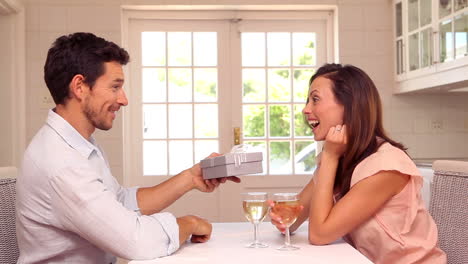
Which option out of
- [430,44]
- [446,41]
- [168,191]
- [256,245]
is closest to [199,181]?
[168,191]

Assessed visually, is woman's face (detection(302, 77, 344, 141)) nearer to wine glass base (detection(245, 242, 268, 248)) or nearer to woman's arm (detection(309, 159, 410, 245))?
woman's arm (detection(309, 159, 410, 245))

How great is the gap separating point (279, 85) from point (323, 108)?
2680mm

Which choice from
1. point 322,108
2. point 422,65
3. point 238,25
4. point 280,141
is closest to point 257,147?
point 280,141

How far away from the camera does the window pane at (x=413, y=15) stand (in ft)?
13.2

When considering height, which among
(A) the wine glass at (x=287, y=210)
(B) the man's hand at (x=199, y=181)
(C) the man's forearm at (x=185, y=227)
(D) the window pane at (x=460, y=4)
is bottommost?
(C) the man's forearm at (x=185, y=227)

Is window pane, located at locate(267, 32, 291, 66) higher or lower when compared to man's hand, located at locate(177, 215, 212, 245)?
higher

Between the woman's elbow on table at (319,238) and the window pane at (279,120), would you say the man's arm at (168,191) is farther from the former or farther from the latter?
the window pane at (279,120)

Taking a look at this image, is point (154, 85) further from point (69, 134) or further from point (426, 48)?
point (69, 134)

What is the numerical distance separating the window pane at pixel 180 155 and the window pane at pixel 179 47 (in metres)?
0.61

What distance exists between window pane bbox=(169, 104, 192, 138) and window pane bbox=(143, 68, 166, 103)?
0.12 m

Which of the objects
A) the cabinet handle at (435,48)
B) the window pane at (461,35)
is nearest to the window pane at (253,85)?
the cabinet handle at (435,48)

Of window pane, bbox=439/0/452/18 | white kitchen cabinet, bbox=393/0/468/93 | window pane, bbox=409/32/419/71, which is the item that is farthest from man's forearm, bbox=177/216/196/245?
window pane, bbox=409/32/419/71

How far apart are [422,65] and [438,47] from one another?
0.81ft

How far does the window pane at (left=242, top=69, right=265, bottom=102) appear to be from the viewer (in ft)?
14.9
